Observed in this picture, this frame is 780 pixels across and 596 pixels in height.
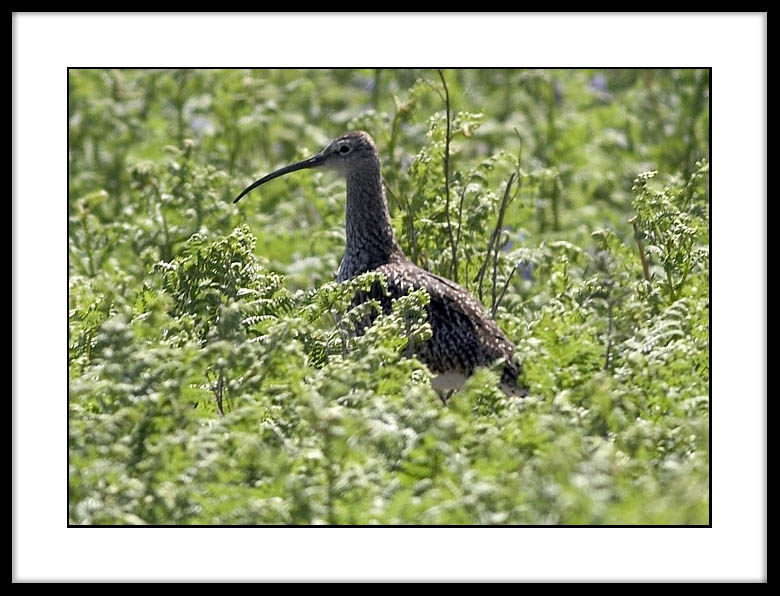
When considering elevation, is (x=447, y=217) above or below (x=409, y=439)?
above

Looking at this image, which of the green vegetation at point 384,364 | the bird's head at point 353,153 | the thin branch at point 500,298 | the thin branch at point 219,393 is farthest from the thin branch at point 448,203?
the thin branch at point 219,393

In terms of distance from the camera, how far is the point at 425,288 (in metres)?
9.17

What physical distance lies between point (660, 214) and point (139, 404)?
146 inches

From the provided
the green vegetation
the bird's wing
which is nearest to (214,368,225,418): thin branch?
the green vegetation

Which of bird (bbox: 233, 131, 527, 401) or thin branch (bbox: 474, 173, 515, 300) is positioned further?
thin branch (bbox: 474, 173, 515, 300)

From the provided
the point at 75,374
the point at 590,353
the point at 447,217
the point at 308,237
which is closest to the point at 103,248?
the point at 308,237

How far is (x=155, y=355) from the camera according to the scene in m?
6.98

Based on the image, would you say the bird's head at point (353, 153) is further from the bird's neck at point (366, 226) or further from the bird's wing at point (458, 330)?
the bird's wing at point (458, 330)

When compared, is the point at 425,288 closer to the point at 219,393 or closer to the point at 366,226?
the point at 366,226

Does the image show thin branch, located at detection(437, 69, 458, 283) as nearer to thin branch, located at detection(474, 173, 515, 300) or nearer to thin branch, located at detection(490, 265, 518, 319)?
thin branch, located at detection(474, 173, 515, 300)

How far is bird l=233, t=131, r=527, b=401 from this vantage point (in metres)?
9.04

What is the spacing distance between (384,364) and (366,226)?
2.70 m

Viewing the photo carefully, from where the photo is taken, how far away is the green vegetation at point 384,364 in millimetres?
6438
